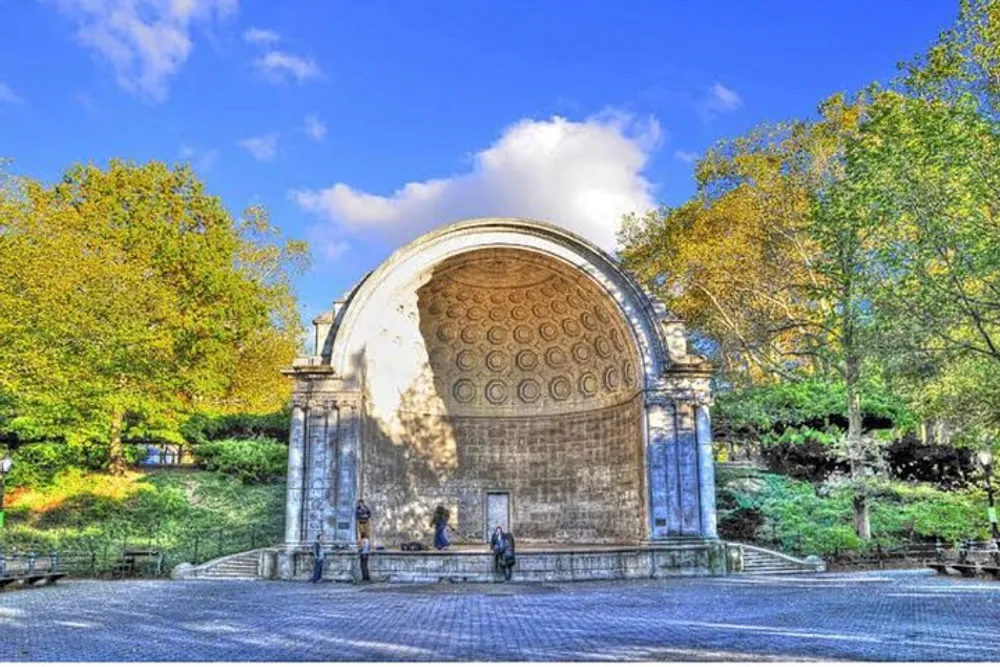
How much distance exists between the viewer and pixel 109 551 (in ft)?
68.8

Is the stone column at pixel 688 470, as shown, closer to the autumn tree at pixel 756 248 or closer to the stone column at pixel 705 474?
the stone column at pixel 705 474

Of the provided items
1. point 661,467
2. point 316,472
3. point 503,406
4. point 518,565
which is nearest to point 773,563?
point 661,467

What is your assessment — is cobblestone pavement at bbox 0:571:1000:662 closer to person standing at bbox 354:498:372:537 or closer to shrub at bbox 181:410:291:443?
person standing at bbox 354:498:372:537

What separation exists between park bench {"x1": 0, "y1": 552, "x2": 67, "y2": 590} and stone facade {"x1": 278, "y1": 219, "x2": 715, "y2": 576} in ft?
16.3

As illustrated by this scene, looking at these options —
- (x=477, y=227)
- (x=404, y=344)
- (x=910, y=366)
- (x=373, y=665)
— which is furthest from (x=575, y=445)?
(x=373, y=665)

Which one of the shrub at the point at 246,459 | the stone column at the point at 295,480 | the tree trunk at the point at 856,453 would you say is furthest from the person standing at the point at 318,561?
the tree trunk at the point at 856,453

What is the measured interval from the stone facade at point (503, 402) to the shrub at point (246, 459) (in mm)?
5434

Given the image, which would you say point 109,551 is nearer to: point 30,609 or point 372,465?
point 372,465

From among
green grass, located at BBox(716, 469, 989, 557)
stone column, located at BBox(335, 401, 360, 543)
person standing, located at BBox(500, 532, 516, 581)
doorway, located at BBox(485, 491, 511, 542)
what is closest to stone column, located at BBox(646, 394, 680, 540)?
green grass, located at BBox(716, 469, 989, 557)

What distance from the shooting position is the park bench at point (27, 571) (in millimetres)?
15484

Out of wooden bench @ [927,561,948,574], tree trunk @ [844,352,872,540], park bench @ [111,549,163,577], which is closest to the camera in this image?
wooden bench @ [927,561,948,574]

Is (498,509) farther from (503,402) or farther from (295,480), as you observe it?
(295,480)

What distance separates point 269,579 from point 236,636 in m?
9.66

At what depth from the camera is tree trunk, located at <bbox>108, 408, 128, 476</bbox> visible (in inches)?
977
